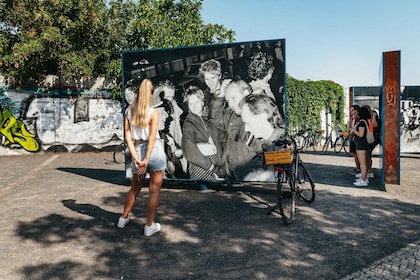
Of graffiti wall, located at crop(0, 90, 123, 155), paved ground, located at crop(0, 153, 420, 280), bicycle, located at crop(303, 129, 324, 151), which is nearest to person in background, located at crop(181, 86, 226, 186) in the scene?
paved ground, located at crop(0, 153, 420, 280)

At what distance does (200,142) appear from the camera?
671 centimetres

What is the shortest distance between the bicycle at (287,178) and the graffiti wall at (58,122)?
1137 cm

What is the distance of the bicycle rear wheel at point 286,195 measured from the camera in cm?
480

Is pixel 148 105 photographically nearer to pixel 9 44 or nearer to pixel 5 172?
pixel 5 172

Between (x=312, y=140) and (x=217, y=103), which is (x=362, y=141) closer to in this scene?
(x=217, y=103)

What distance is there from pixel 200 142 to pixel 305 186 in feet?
7.16

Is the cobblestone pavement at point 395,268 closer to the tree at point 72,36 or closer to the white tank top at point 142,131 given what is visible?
the white tank top at point 142,131

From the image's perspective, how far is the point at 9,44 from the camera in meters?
13.6

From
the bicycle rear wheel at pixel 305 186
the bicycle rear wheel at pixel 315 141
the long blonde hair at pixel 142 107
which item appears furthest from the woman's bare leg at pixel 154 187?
the bicycle rear wheel at pixel 315 141

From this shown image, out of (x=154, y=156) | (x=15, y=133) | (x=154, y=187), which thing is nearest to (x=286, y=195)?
(x=154, y=187)

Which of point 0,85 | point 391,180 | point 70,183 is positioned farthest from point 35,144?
point 391,180

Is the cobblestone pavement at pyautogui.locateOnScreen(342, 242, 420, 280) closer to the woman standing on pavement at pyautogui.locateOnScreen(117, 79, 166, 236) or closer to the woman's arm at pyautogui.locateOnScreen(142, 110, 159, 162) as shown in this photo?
the woman standing on pavement at pyautogui.locateOnScreen(117, 79, 166, 236)

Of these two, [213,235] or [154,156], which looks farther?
[213,235]

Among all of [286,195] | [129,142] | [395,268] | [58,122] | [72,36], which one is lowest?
[395,268]
